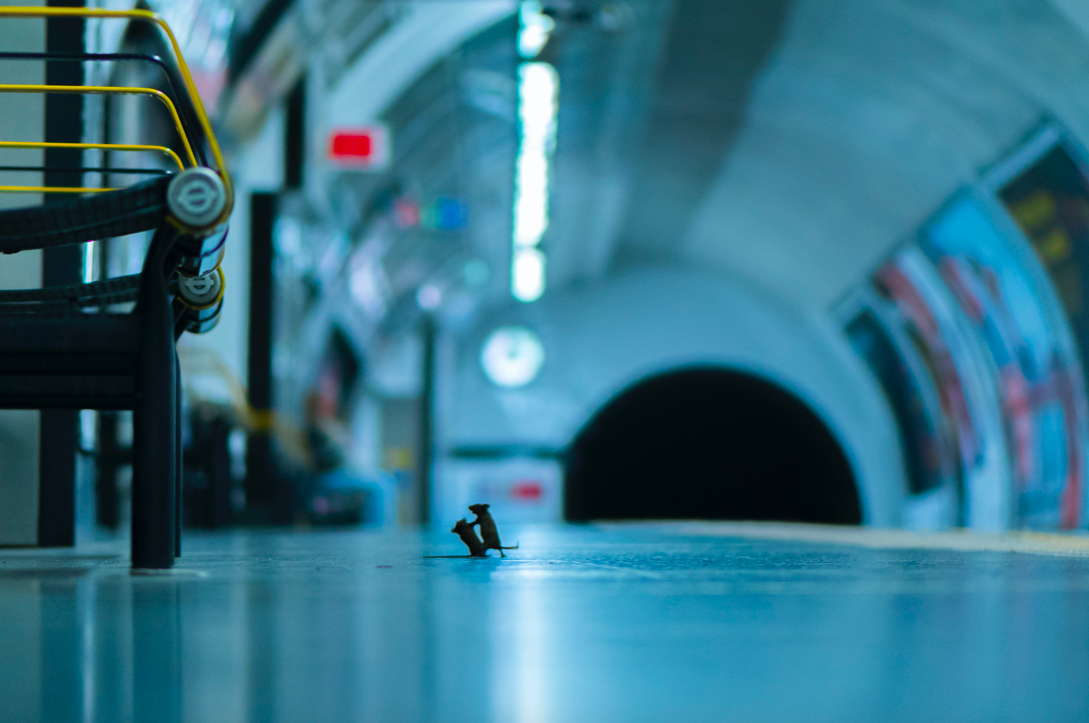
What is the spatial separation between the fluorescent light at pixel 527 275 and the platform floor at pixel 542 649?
63.8 feet

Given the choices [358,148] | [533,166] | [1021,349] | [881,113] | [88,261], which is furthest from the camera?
[533,166]

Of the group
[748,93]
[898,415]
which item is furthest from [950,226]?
[898,415]

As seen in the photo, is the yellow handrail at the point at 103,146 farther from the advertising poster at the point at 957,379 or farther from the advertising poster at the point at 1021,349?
the advertising poster at the point at 957,379

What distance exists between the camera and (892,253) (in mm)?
17719

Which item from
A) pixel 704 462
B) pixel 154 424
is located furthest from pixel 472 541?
pixel 704 462

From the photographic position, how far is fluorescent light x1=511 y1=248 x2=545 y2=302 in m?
21.8

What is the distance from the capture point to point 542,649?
1.33 m

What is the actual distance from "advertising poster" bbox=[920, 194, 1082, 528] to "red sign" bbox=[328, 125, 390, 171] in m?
7.01

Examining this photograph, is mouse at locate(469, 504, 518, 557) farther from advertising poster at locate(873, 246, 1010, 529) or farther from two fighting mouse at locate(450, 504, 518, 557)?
advertising poster at locate(873, 246, 1010, 529)

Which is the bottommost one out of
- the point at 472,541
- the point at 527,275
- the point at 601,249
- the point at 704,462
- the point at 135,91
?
the point at 472,541

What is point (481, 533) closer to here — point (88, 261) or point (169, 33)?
point (169, 33)

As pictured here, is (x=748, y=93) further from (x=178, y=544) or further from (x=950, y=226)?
(x=178, y=544)

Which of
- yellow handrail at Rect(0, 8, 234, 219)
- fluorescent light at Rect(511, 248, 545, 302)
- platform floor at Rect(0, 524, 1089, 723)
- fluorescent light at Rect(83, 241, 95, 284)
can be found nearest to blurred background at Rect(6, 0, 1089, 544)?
fluorescent light at Rect(83, 241, 95, 284)

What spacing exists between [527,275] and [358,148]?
11.0m
